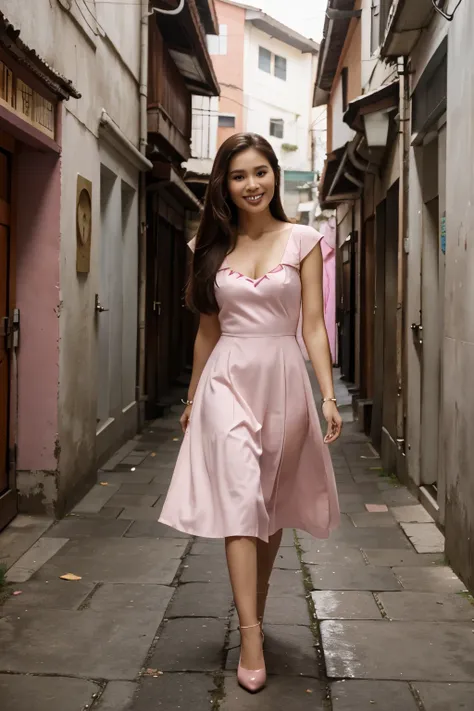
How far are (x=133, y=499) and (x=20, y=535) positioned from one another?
1.45 meters

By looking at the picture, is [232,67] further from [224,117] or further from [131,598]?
[131,598]

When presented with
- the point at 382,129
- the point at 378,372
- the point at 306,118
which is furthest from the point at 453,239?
the point at 306,118

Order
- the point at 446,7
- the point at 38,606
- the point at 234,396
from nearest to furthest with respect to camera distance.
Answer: the point at 234,396 → the point at 38,606 → the point at 446,7

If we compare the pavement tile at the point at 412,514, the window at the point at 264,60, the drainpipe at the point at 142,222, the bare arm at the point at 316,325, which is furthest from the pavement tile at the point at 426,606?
the window at the point at 264,60

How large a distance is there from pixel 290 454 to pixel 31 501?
3.17 m

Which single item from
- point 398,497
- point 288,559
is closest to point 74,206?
point 288,559

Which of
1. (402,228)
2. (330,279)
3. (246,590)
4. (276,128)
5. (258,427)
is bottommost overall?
(246,590)

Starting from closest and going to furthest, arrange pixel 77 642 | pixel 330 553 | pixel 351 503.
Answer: pixel 77 642, pixel 330 553, pixel 351 503

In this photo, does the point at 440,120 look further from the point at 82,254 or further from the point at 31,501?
the point at 31,501

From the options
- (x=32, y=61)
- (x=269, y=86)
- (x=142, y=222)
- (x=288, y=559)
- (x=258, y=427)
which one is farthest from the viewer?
(x=269, y=86)

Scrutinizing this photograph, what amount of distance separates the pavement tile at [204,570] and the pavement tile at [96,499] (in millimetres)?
1548

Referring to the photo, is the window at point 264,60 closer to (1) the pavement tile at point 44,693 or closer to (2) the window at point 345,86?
(2) the window at point 345,86

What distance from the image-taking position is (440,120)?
6520 mm

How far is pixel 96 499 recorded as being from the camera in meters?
7.20
